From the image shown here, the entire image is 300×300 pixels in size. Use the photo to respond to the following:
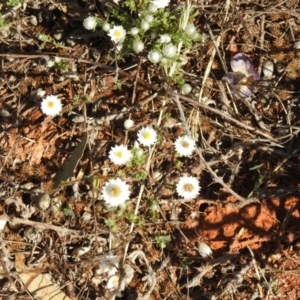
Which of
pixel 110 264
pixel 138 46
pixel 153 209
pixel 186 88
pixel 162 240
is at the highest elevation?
pixel 138 46

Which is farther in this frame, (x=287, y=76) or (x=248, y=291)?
(x=287, y=76)

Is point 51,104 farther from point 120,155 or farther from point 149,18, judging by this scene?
point 149,18

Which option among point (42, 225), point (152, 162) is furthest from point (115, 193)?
point (42, 225)

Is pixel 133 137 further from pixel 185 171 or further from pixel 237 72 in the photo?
pixel 237 72

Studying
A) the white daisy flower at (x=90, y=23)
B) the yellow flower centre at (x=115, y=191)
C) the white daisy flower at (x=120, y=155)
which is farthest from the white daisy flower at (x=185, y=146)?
the white daisy flower at (x=90, y=23)

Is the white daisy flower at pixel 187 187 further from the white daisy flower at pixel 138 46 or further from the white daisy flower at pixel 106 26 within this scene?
the white daisy flower at pixel 106 26

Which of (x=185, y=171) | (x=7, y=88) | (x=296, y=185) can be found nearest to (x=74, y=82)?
(x=7, y=88)

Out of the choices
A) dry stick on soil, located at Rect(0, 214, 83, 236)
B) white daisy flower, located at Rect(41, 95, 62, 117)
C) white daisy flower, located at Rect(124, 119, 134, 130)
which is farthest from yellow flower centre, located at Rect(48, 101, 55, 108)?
dry stick on soil, located at Rect(0, 214, 83, 236)
